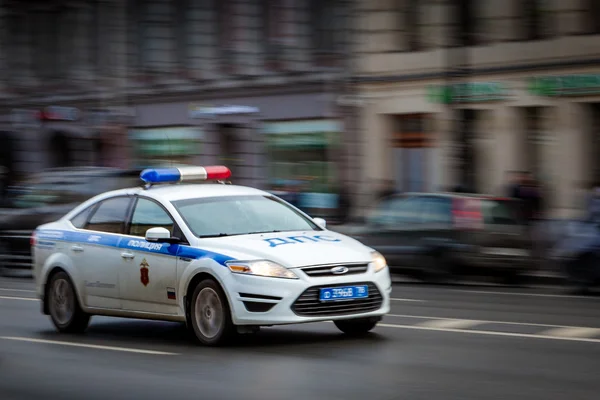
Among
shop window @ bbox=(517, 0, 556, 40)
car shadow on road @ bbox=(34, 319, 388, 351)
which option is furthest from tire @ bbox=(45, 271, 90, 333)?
shop window @ bbox=(517, 0, 556, 40)

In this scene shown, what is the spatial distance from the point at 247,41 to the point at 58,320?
25.1 m

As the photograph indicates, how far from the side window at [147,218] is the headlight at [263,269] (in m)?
1.22

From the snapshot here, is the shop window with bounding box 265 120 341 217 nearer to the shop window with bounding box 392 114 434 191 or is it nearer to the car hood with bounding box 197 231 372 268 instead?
the shop window with bounding box 392 114 434 191

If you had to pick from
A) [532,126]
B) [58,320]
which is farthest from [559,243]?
[532,126]

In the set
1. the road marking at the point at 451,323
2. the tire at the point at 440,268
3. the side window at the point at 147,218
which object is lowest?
the tire at the point at 440,268

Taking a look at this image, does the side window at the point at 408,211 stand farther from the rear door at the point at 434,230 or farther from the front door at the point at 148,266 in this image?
the front door at the point at 148,266

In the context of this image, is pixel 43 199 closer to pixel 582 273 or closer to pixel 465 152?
pixel 465 152

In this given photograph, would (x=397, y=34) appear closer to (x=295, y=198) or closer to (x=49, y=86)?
(x=295, y=198)

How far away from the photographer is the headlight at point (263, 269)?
11.1 metres

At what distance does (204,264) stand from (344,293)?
1.16 metres

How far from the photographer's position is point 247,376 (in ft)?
31.4

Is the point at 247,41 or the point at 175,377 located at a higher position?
the point at 247,41

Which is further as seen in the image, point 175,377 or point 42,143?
point 42,143

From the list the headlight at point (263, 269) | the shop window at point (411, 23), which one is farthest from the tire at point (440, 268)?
the shop window at point (411, 23)
